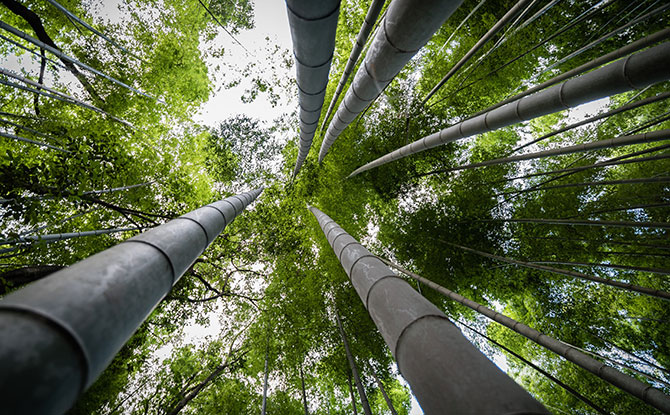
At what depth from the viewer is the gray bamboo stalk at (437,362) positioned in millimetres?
827

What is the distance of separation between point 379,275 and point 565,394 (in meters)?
11.8

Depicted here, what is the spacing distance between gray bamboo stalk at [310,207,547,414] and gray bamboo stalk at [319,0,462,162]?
200 centimetres

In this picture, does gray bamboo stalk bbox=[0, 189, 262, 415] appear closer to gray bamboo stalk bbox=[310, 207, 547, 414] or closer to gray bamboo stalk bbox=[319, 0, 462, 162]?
gray bamboo stalk bbox=[310, 207, 547, 414]

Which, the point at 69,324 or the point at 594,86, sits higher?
the point at 594,86

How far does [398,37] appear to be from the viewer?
1927mm

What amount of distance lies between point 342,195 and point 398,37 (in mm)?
6885

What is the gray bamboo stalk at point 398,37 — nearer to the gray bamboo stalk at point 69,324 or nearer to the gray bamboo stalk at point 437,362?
the gray bamboo stalk at point 437,362

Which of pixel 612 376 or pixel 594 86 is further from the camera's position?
pixel 612 376

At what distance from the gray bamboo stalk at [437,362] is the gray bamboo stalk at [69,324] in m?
1.19

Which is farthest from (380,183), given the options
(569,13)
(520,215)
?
(569,13)

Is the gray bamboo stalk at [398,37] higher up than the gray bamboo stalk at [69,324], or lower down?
higher up

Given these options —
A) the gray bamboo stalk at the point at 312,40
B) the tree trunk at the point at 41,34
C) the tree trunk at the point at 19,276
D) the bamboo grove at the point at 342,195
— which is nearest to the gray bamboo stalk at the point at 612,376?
the bamboo grove at the point at 342,195

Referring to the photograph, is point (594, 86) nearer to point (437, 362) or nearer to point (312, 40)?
point (312, 40)

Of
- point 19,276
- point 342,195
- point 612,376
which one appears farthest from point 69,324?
point 342,195
